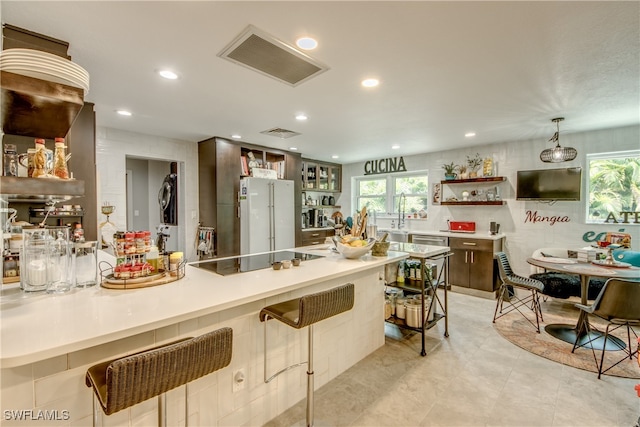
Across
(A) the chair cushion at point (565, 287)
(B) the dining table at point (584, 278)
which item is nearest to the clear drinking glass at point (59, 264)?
(B) the dining table at point (584, 278)

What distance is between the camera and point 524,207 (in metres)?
4.51

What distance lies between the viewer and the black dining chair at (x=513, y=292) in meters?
3.12

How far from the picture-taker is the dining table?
2.61 metres

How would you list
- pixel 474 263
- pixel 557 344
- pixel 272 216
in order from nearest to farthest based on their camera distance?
pixel 557 344 → pixel 474 263 → pixel 272 216

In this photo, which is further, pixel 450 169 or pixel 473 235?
pixel 450 169

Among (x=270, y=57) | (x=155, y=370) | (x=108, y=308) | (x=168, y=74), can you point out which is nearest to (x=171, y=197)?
(x=168, y=74)

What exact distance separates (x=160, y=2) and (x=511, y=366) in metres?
3.53

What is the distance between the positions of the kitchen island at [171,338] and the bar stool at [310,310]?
0.10 meters

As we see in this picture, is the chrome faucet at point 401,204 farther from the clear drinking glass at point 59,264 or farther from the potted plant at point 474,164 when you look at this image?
the clear drinking glass at point 59,264

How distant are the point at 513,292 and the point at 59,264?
5.20m

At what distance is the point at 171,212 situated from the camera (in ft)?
15.9

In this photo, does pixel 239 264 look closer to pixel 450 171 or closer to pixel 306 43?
pixel 306 43

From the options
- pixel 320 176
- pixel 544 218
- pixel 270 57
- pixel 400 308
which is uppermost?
pixel 270 57

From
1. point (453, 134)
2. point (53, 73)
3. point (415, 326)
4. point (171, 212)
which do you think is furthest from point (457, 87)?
point (171, 212)
